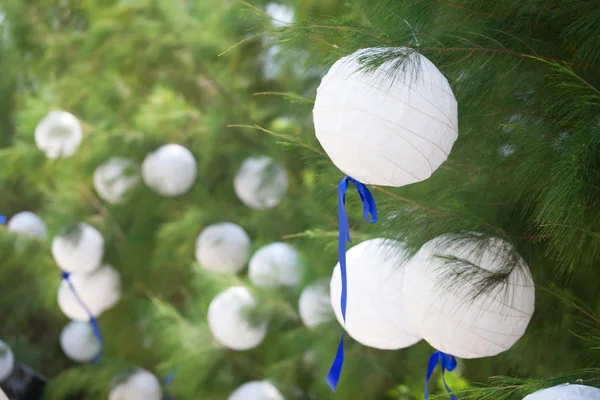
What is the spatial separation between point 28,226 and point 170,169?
78 centimetres

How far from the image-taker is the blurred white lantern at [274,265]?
2.06m

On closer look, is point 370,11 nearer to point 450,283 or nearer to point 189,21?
point 450,283

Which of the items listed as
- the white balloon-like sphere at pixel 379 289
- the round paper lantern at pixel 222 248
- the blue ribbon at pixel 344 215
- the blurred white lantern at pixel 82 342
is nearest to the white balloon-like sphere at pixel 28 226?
the blurred white lantern at pixel 82 342

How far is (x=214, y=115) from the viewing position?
227cm

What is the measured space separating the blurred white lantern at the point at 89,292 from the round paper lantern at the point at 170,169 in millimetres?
411

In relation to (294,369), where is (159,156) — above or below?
above

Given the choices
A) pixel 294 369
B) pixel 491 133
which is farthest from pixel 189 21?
pixel 491 133

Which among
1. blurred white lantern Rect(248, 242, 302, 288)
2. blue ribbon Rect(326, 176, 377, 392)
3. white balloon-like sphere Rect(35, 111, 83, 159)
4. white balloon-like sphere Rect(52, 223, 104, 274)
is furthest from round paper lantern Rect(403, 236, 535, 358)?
white balloon-like sphere Rect(35, 111, 83, 159)

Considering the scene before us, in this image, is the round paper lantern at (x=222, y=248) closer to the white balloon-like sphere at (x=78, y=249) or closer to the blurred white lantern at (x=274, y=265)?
the blurred white lantern at (x=274, y=265)

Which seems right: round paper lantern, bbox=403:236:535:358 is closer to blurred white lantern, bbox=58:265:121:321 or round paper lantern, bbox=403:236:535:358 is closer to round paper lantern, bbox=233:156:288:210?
round paper lantern, bbox=233:156:288:210

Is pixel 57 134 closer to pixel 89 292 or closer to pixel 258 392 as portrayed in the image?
pixel 89 292

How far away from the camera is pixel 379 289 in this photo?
47.1 inches

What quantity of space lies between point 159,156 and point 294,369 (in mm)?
772

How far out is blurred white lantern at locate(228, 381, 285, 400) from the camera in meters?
2.08
